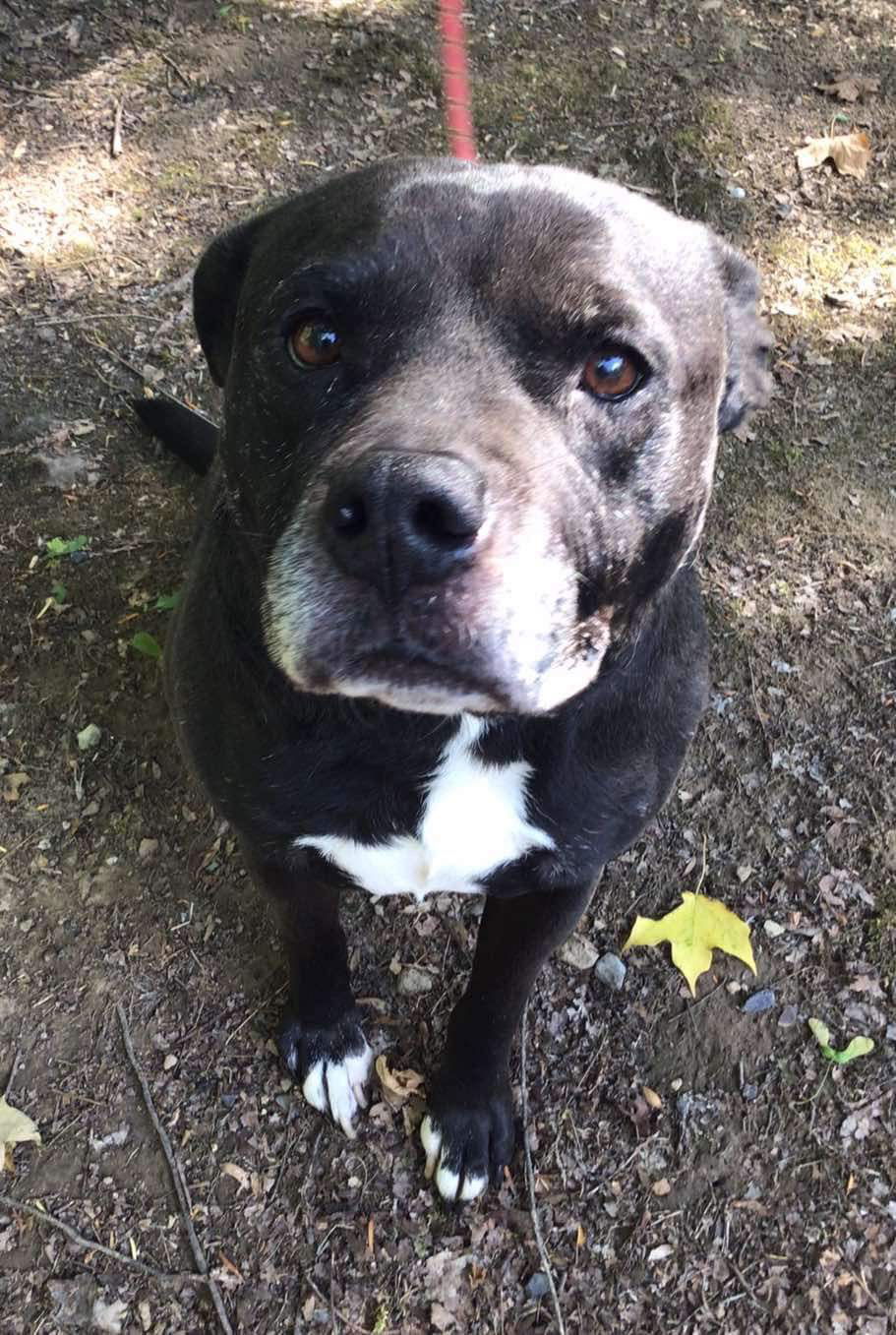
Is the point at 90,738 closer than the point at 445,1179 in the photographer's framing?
No

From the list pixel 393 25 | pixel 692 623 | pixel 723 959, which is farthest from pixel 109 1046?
pixel 393 25

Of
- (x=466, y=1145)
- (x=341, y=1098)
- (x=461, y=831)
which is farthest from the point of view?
(x=341, y=1098)

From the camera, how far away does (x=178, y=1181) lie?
2561 millimetres

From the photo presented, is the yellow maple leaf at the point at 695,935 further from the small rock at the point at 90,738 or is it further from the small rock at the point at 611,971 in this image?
the small rock at the point at 90,738

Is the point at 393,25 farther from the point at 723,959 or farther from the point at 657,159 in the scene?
the point at 723,959

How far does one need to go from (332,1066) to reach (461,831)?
936mm

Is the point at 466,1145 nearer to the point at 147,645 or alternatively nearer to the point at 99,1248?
the point at 99,1248

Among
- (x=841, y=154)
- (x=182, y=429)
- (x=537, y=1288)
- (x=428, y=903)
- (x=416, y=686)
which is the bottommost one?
(x=537, y=1288)

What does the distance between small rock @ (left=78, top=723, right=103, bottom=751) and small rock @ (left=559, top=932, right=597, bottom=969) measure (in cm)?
145

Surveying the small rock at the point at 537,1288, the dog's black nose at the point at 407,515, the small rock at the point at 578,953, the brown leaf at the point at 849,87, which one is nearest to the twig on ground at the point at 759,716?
the small rock at the point at 578,953

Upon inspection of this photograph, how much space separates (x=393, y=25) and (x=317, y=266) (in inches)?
155

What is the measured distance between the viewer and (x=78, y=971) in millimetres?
2840

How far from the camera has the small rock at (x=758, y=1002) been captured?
2.81m

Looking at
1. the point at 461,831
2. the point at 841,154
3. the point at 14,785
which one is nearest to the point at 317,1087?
the point at 461,831
